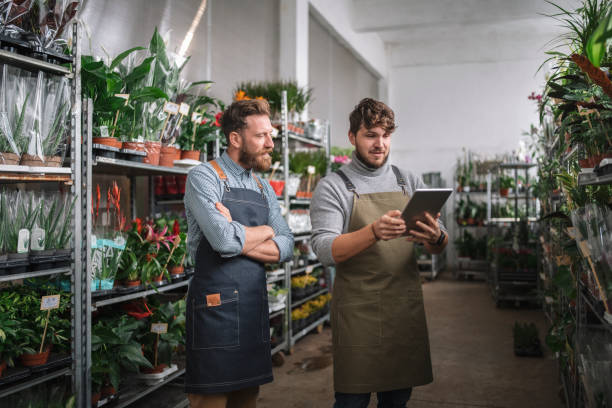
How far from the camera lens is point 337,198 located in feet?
6.79

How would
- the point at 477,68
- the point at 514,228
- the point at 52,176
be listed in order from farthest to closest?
the point at 477,68
the point at 514,228
the point at 52,176

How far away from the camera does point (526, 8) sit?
24.7 ft

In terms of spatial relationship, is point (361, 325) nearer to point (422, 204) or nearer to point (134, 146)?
point (422, 204)

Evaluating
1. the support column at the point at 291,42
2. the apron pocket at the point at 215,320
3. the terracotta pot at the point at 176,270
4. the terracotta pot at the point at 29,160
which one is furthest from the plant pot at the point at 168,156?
the support column at the point at 291,42

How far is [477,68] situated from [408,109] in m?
1.57

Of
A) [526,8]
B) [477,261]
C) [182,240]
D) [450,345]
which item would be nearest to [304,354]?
[450,345]

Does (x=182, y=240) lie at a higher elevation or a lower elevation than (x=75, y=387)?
higher

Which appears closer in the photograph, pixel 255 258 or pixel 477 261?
pixel 255 258

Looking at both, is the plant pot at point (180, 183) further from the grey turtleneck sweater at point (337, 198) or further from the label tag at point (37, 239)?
the grey turtleneck sweater at point (337, 198)

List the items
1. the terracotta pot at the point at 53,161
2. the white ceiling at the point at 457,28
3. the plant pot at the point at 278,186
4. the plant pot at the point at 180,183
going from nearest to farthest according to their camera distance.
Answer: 1. the terracotta pot at the point at 53,161
2. the plant pot at the point at 180,183
3. the plant pot at the point at 278,186
4. the white ceiling at the point at 457,28

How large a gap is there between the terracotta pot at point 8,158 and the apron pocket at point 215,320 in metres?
0.97

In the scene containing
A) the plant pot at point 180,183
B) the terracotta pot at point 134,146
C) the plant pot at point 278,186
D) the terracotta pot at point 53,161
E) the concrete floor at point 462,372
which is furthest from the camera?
the plant pot at point 278,186

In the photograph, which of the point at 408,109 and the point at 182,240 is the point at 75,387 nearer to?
the point at 182,240

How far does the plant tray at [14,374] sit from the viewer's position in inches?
81.0
